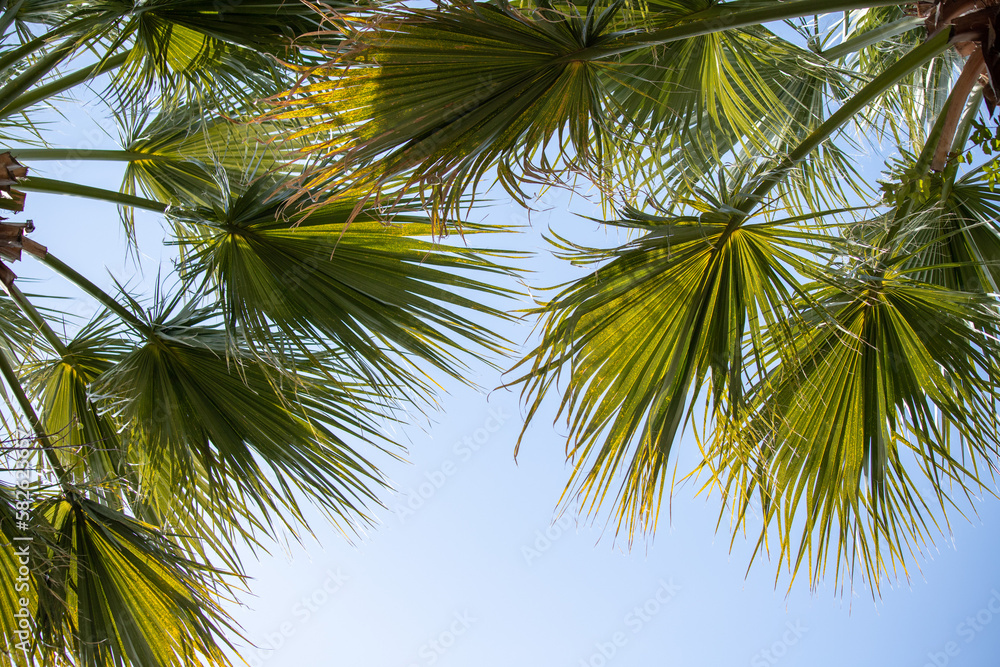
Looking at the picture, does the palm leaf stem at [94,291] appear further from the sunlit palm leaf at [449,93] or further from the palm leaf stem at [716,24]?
the palm leaf stem at [716,24]

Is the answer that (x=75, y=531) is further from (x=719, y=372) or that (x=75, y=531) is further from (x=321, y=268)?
(x=719, y=372)

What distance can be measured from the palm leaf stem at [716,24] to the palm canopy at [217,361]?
610 millimetres

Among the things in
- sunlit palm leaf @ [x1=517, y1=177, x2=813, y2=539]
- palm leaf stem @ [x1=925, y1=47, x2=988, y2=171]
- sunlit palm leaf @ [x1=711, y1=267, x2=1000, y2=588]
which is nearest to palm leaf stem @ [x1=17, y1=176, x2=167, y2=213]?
sunlit palm leaf @ [x1=517, y1=177, x2=813, y2=539]

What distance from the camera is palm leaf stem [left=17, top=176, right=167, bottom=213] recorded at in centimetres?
199

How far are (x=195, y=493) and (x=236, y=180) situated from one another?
122 cm

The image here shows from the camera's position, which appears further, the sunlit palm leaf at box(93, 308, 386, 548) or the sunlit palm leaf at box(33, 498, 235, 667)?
the sunlit palm leaf at box(93, 308, 386, 548)

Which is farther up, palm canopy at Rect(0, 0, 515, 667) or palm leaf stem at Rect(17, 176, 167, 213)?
palm leaf stem at Rect(17, 176, 167, 213)

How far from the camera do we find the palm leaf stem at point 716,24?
1453 millimetres

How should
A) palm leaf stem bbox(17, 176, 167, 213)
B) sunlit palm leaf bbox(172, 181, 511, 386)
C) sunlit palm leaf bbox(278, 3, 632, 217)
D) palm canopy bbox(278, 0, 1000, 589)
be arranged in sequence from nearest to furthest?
1. sunlit palm leaf bbox(278, 3, 632, 217)
2. palm canopy bbox(278, 0, 1000, 589)
3. sunlit palm leaf bbox(172, 181, 511, 386)
4. palm leaf stem bbox(17, 176, 167, 213)

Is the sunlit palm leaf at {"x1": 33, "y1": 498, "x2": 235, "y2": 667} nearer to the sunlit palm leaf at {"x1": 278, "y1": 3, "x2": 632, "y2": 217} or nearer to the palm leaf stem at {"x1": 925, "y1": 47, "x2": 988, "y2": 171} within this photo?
the sunlit palm leaf at {"x1": 278, "y1": 3, "x2": 632, "y2": 217}

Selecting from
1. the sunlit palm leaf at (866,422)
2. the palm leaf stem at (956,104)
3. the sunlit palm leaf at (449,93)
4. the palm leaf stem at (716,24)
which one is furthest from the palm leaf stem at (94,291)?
the palm leaf stem at (956,104)

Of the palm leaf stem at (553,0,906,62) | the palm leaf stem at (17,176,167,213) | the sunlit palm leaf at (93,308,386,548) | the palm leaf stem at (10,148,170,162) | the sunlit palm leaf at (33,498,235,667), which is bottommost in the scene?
the sunlit palm leaf at (33,498,235,667)

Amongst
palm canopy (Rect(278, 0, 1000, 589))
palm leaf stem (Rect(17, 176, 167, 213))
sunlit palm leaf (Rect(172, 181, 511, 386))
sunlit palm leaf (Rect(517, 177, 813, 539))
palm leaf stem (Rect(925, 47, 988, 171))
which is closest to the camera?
palm canopy (Rect(278, 0, 1000, 589))

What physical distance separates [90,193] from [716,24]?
1.88m
